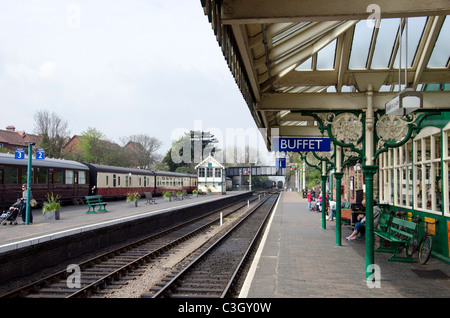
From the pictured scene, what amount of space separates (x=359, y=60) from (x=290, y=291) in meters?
4.55

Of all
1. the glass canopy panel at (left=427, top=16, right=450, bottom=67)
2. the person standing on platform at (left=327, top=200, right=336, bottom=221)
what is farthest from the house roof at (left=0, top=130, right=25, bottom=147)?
the glass canopy panel at (left=427, top=16, right=450, bottom=67)

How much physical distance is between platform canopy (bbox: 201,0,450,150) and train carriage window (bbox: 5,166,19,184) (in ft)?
47.6

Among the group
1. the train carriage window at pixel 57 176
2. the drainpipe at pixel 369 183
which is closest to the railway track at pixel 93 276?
the drainpipe at pixel 369 183

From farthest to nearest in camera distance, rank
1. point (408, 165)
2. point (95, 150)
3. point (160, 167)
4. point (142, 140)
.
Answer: point (142, 140) < point (160, 167) < point (95, 150) < point (408, 165)

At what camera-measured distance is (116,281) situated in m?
8.38

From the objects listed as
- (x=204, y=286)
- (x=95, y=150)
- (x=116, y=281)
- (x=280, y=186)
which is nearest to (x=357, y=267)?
(x=204, y=286)

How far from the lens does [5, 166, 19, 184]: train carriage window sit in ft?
62.3

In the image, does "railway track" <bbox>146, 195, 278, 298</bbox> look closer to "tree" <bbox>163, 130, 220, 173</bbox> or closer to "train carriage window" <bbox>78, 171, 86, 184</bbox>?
"train carriage window" <bbox>78, 171, 86, 184</bbox>

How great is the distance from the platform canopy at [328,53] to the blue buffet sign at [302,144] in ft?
4.00

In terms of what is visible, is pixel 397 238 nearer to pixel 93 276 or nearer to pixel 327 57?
pixel 327 57

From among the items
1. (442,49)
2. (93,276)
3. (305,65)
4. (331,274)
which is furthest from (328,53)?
(93,276)

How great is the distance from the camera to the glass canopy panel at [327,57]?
775cm

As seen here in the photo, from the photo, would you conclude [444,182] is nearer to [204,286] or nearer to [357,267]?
[357,267]

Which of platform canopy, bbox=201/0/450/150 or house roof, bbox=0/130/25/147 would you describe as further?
house roof, bbox=0/130/25/147
